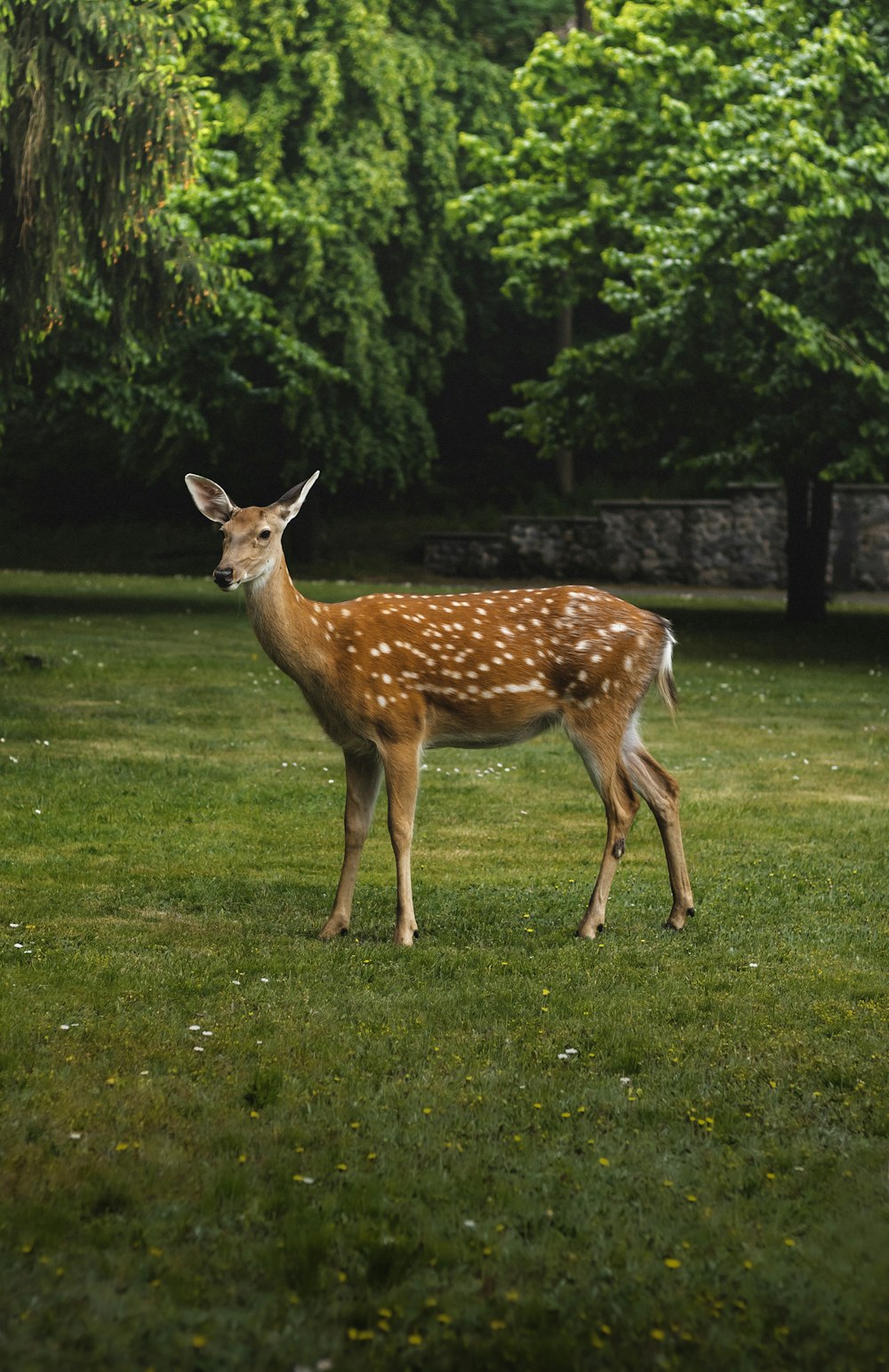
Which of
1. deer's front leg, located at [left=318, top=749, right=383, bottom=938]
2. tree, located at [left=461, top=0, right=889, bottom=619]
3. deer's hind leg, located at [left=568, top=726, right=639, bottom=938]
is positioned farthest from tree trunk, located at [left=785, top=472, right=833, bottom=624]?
deer's front leg, located at [left=318, top=749, right=383, bottom=938]

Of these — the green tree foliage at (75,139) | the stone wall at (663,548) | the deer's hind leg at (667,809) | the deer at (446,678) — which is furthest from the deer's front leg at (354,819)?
the stone wall at (663,548)

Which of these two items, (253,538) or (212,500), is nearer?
(253,538)

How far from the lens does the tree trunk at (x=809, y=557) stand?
84.0 feet

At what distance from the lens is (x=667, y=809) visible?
8.33 meters

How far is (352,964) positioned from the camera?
286 inches

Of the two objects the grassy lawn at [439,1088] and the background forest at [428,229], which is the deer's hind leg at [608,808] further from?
the background forest at [428,229]

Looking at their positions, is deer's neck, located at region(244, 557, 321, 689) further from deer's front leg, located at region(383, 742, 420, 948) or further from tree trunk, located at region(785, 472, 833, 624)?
tree trunk, located at region(785, 472, 833, 624)

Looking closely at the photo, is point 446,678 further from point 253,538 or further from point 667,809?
point 667,809

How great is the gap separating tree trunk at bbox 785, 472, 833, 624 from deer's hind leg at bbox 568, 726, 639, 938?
17778mm

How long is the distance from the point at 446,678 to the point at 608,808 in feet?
3.20

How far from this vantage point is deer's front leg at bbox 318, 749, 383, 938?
786 cm

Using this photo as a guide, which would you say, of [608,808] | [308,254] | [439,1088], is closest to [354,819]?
[608,808]

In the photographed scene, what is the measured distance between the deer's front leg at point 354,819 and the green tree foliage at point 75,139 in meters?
11.4

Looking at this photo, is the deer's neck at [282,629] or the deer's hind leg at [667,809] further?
the deer's hind leg at [667,809]
